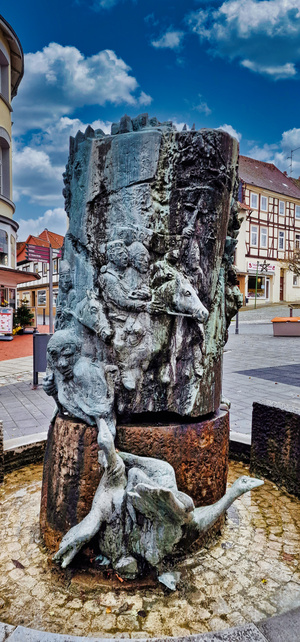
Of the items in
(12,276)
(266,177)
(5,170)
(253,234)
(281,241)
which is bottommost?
(12,276)

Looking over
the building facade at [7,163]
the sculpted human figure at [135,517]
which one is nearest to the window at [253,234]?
the building facade at [7,163]

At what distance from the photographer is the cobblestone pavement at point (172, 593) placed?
1990mm

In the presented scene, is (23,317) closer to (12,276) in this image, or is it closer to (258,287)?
(12,276)

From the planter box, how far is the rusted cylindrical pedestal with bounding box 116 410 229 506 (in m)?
15.0

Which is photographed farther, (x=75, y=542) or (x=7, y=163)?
(x=7, y=163)

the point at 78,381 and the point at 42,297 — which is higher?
the point at 42,297

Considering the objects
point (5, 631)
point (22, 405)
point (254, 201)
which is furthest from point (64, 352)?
point (254, 201)

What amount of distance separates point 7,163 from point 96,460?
21483 mm

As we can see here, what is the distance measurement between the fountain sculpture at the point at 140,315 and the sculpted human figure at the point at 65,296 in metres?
0.08

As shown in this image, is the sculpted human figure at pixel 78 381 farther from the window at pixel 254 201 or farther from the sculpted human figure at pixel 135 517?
the window at pixel 254 201

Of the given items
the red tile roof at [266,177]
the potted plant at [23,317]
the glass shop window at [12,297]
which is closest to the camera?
the potted plant at [23,317]

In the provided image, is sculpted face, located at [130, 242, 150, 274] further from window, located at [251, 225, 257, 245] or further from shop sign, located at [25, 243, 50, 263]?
window, located at [251, 225, 257, 245]

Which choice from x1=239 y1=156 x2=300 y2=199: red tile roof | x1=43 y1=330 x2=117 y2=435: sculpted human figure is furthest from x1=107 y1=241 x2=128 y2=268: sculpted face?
x1=239 y1=156 x2=300 y2=199: red tile roof

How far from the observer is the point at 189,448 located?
254cm
